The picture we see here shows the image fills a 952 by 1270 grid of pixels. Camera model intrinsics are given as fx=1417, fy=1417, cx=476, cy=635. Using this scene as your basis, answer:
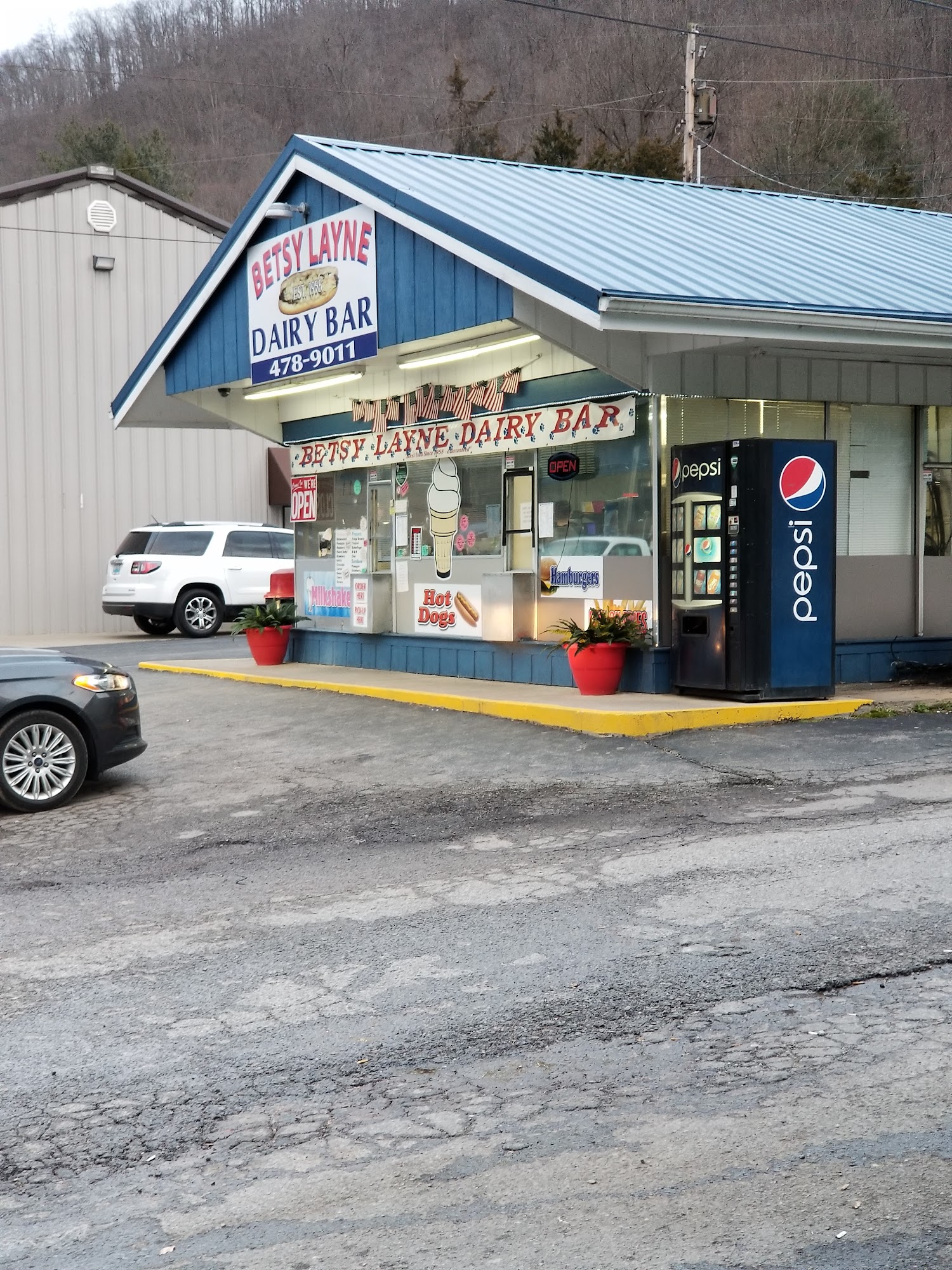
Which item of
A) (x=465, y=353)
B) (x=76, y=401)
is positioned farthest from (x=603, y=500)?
Answer: (x=76, y=401)

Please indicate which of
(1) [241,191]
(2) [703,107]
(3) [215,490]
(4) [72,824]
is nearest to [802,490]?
(4) [72,824]

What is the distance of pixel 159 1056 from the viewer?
476 cm

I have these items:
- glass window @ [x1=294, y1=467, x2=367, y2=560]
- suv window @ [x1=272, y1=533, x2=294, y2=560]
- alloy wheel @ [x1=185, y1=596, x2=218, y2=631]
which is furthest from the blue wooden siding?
suv window @ [x1=272, y1=533, x2=294, y2=560]

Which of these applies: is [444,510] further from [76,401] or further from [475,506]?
[76,401]

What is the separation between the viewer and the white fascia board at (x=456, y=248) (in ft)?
36.1

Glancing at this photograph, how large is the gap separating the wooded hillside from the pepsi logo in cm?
3184

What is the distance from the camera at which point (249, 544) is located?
24812 millimetres

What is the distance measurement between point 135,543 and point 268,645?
726 cm

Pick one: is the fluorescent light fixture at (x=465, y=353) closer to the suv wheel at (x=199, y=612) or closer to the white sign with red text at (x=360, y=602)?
the white sign with red text at (x=360, y=602)

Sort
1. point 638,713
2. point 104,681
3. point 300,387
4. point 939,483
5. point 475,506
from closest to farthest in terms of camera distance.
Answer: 1. point 104,681
2. point 638,713
3. point 939,483
4. point 475,506
5. point 300,387

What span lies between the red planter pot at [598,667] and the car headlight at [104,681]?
421cm

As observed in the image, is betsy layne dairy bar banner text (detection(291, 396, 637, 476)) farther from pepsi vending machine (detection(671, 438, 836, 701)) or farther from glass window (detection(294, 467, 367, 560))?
pepsi vending machine (detection(671, 438, 836, 701))

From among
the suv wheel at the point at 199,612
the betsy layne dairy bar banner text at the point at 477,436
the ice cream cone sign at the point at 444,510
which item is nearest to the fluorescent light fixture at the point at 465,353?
the betsy layne dairy bar banner text at the point at 477,436

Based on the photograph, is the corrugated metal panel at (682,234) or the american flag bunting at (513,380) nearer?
the corrugated metal panel at (682,234)
